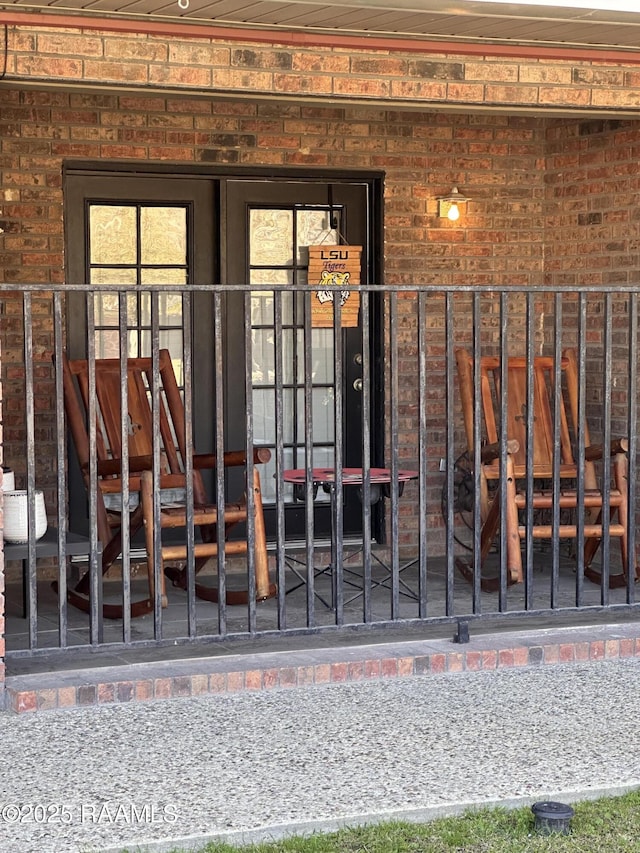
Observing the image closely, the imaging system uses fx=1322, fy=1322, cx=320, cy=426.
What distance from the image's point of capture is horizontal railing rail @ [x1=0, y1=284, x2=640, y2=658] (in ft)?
15.5

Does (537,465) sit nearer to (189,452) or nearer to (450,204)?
(450,204)

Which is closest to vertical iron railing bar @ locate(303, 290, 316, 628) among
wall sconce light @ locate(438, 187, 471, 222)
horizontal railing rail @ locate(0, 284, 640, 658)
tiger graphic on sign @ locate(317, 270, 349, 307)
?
horizontal railing rail @ locate(0, 284, 640, 658)

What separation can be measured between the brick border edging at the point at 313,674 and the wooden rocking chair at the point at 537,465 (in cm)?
85

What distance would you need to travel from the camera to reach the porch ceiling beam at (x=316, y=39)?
4871 mm

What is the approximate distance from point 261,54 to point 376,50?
1.55 feet

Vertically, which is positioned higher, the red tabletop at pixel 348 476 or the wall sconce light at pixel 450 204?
the wall sconce light at pixel 450 204

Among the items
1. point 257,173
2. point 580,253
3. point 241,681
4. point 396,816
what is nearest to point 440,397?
point 580,253

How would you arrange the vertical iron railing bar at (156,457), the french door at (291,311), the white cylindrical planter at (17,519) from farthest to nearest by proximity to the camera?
the french door at (291,311), the white cylindrical planter at (17,519), the vertical iron railing bar at (156,457)

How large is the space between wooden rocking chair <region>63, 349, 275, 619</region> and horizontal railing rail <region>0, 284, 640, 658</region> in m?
0.01

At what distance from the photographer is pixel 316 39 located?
17.1 ft

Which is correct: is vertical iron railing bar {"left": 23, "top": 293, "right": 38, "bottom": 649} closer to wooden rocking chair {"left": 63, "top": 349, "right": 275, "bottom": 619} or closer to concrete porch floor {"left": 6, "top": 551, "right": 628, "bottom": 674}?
concrete porch floor {"left": 6, "top": 551, "right": 628, "bottom": 674}

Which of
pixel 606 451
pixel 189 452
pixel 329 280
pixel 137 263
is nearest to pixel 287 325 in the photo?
pixel 329 280

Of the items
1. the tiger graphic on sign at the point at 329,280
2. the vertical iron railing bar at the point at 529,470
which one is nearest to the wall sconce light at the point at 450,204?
the tiger graphic on sign at the point at 329,280

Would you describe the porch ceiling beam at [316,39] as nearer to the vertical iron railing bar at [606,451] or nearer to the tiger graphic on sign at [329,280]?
the vertical iron railing bar at [606,451]
